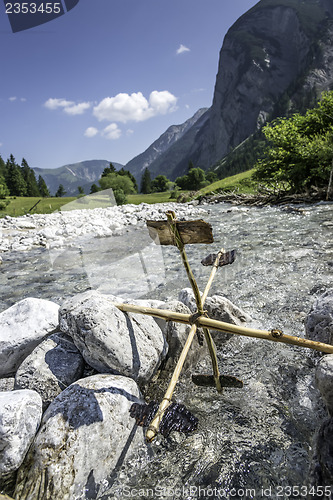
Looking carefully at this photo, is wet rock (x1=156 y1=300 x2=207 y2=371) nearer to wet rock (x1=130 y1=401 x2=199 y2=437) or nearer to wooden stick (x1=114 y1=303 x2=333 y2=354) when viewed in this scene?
wooden stick (x1=114 y1=303 x2=333 y2=354)

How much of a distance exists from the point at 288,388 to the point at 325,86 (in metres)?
212

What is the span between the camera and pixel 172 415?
317cm

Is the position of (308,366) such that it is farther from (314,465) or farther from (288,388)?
(314,465)

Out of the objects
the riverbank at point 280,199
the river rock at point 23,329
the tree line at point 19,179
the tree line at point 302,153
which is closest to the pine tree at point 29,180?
the tree line at point 19,179

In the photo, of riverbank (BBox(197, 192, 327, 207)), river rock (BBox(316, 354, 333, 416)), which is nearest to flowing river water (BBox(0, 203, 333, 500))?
river rock (BBox(316, 354, 333, 416))

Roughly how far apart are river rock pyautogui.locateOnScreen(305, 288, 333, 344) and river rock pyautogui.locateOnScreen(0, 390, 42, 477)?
3.34 meters

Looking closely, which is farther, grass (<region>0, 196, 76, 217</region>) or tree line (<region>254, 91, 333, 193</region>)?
grass (<region>0, 196, 76, 217</region>)

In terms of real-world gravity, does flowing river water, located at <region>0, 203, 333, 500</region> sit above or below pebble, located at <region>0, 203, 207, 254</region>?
below

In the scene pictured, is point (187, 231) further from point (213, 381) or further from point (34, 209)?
point (34, 209)

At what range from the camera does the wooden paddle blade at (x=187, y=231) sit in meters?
Answer: 2.92

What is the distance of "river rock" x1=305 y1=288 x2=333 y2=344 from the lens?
11.0 feet

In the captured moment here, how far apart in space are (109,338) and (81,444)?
1.06 metres

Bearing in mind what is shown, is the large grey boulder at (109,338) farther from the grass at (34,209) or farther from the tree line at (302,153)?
the grass at (34,209)

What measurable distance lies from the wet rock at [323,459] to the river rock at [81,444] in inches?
62.5
